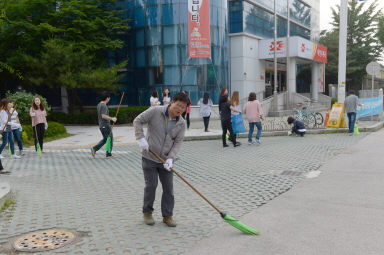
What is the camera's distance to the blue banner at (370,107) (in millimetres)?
17281

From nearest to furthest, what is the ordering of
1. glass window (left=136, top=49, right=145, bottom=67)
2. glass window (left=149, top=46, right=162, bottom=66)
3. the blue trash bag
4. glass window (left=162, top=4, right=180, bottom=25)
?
the blue trash bag < glass window (left=162, top=4, right=180, bottom=25) < glass window (left=149, top=46, right=162, bottom=66) < glass window (left=136, top=49, right=145, bottom=67)

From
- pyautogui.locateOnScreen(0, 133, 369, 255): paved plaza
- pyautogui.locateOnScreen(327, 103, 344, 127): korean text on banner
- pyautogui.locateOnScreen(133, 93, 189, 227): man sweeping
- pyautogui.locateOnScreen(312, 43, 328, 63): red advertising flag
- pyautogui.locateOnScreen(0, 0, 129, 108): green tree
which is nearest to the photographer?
pyautogui.locateOnScreen(0, 133, 369, 255): paved plaza

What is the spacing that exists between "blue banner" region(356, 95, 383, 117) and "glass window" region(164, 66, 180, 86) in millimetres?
11529

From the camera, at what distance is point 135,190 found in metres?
6.59

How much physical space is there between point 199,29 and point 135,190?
734 inches

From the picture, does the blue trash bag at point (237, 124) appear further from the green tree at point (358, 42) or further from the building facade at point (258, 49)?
the green tree at point (358, 42)

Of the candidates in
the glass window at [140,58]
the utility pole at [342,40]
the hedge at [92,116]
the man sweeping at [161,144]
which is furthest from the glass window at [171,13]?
the man sweeping at [161,144]

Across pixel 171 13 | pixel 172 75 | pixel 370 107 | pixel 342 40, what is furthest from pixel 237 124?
pixel 171 13

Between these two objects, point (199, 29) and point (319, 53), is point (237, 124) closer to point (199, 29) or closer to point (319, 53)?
point (199, 29)

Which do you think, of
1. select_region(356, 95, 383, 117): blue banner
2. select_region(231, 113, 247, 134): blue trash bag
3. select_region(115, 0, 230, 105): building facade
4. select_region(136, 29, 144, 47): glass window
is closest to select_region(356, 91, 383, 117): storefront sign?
select_region(356, 95, 383, 117): blue banner

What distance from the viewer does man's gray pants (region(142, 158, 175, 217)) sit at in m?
4.64

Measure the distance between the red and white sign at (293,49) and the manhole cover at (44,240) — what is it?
86.3ft

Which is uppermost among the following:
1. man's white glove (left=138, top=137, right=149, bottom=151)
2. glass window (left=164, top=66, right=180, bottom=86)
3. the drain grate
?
glass window (left=164, top=66, right=180, bottom=86)

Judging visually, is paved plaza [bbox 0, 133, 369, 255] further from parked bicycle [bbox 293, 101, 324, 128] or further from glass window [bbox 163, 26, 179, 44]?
glass window [bbox 163, 26, 179, 44]
